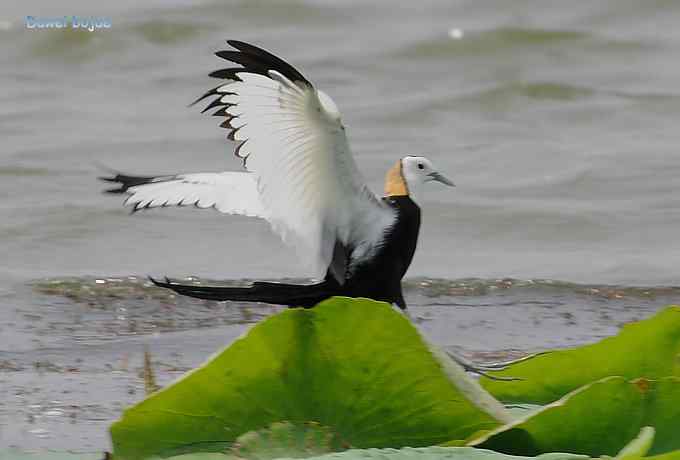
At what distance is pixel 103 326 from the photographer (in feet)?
18.6

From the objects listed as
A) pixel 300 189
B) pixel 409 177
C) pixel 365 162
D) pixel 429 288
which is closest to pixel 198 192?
pixel 300 189

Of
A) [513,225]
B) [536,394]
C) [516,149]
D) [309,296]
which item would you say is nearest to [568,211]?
[513,225]

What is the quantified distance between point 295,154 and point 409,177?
762 millimetres

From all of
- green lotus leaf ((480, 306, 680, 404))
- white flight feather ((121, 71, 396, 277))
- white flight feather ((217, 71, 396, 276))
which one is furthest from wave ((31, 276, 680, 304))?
green lotus leaf ((480, 306, 680, 404))

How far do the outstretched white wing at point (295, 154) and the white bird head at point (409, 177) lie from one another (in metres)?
0.30

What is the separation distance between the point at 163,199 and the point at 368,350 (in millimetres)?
1691

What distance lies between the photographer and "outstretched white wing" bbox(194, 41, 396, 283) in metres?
3.73

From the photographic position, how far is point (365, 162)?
28.4 ft

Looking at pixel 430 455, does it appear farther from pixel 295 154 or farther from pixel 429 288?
pixel 429 288

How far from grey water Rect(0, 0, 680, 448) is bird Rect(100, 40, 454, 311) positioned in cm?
59

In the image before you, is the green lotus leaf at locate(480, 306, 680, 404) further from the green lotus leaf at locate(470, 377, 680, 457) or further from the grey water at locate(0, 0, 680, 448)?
the grey water at locate(0, 0, 680, 448)

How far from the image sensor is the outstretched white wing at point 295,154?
12.2 feet

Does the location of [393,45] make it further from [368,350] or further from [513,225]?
[368,350]

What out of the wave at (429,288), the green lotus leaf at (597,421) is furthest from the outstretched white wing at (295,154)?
the wave at (429,288)
